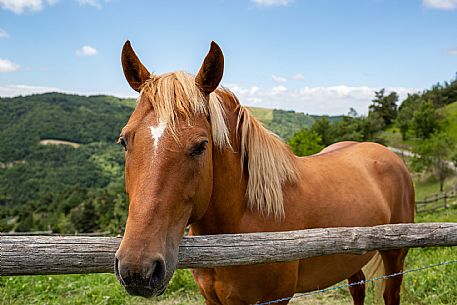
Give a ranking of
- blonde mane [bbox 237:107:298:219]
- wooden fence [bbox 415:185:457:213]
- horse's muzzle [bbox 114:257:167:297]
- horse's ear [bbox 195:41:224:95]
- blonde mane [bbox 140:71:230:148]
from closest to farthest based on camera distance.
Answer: horse's muzzle [bbox 114:257:167:297], blonde mane [bbox 140:71:230:148], horse's ear [bbox 195:41:224:95], blonde mane [bbox 237:107:298:219], wooden fence [bbox 415:185:457:213]

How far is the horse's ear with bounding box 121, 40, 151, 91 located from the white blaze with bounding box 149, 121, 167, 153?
46 cm

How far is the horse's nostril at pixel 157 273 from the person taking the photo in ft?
5.32

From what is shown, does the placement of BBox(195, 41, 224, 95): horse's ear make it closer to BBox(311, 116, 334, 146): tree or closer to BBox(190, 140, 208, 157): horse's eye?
BBox(190, 140, 208, 157): horse's eye

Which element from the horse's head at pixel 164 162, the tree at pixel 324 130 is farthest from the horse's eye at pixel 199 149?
the tree at pixel 324 130

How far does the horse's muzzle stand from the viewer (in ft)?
5.21

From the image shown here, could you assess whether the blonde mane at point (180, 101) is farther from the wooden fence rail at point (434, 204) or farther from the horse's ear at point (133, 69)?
the wooden fence rail at point (434, 204)

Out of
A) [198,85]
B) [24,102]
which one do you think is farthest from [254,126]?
[24,102]

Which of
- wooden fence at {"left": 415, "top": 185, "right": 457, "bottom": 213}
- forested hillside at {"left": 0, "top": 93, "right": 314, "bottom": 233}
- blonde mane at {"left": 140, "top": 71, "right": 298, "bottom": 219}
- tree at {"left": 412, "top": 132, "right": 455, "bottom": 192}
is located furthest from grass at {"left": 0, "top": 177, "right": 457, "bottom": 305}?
forested hillside at {"left": 0, "top": 93, "right": 314, "bottom": 233}

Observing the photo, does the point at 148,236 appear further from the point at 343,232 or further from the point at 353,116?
the point at 353,116

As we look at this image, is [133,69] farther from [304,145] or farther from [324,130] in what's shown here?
[324,130]

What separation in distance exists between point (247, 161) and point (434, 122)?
5154 cm

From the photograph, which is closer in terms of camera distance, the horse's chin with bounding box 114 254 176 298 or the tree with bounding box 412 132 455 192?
the horse's chin with bounding box 114 254 176 298

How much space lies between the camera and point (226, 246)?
6.63 ft

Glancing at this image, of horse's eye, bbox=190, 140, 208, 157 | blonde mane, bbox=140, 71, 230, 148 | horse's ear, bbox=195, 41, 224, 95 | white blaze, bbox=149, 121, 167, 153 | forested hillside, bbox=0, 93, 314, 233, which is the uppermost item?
horse's ear, bbox=195, 41, 224, 95
